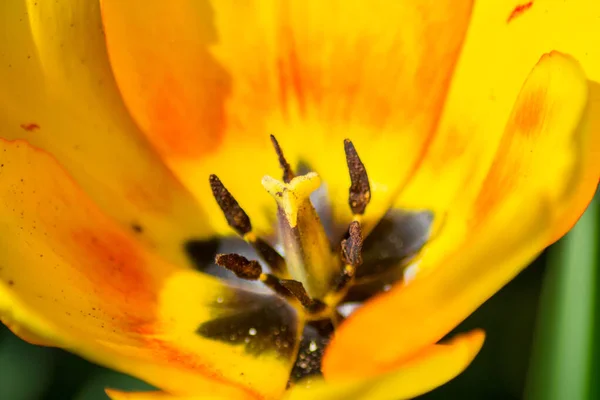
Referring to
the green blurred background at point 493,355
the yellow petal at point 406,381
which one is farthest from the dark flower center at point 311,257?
the yellow petal at point 406,381

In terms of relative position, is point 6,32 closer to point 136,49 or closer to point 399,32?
point 136,49

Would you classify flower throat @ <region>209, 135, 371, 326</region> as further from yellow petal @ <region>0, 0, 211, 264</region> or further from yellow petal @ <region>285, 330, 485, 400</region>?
yellow petal @ <region>285, 330, 485, 400</region>

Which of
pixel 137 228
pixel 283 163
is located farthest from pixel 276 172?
pixel 137 228

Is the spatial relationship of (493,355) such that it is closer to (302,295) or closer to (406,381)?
(302,295)

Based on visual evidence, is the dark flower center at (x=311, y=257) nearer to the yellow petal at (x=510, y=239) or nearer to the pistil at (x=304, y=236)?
the pistil at (x=304, y=236)

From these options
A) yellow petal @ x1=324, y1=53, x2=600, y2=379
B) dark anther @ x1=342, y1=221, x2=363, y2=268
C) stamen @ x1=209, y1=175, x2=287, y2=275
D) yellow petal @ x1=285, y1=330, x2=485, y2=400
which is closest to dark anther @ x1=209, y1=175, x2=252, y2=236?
stamen @ x1=209, y1=175, x2=287, y2=275
